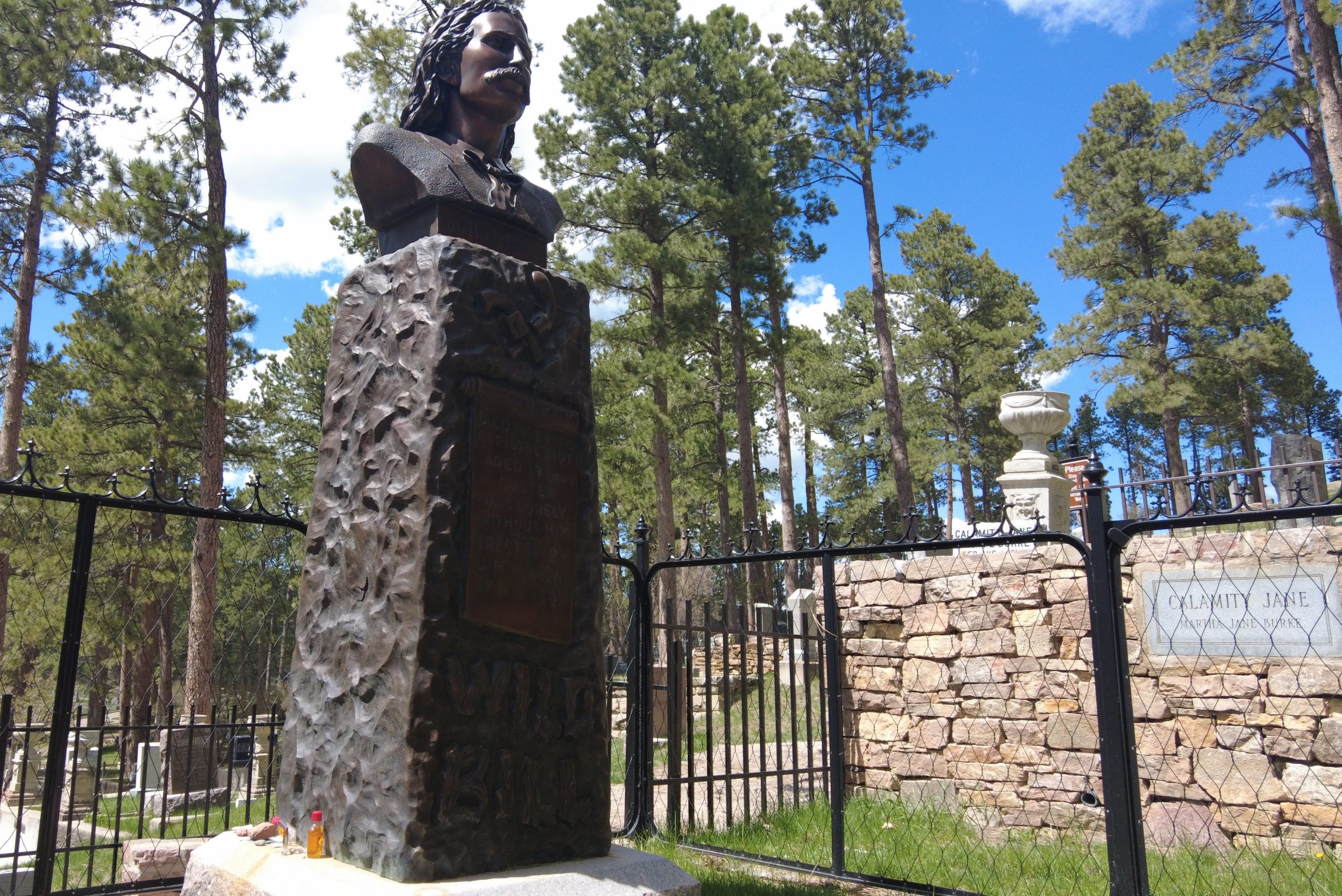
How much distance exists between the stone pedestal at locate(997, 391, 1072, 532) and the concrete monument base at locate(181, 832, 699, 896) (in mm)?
4894

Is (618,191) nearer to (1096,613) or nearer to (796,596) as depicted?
(796,596)

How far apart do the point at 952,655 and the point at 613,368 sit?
35.6ft

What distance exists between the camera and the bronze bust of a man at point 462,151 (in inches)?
143

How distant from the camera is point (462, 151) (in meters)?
3.77

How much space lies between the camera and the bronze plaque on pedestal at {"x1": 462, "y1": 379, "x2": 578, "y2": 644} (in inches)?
127

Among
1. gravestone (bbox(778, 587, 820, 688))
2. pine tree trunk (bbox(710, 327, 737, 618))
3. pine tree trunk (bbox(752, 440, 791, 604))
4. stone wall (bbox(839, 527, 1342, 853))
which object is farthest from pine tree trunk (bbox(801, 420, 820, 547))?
stone wall (bbox(839, 527, 1342, 853))

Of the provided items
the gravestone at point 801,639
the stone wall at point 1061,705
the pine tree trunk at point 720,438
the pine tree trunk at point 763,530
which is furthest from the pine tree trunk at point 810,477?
the stone wall at point 1061,705

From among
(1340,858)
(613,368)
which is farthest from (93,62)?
(1340,858)

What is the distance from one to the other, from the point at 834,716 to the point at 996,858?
1.61 meters

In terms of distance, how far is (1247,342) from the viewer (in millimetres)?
19344

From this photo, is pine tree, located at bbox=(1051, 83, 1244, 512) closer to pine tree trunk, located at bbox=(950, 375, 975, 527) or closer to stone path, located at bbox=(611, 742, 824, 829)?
pine tree trunk, located at bbox=(950, 375, 975, 527)

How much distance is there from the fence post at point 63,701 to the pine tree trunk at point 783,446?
13.8m

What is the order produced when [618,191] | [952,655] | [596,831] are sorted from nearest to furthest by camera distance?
[596,831], [952,655], [618,191]

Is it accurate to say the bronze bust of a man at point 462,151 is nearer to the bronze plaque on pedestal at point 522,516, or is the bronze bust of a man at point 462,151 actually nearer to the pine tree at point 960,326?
the bronze plaque on pedestal at point 522,516
